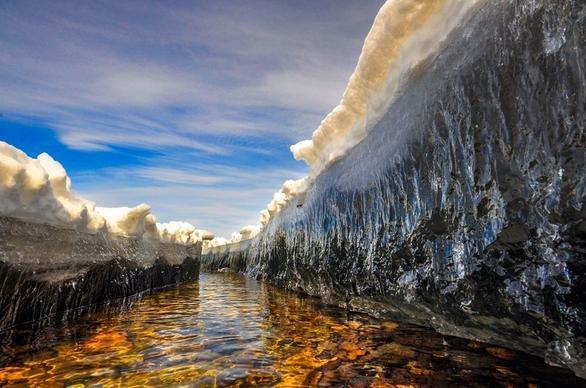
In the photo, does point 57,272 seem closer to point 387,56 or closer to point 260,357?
point 260,357

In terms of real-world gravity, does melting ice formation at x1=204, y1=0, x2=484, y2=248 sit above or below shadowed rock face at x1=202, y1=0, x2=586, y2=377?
above

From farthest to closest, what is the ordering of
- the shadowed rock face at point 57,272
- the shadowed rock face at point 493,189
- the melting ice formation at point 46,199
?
1. the shadowed rock face at point 57,272
2. the melting ice formation at point 46,199
3. the shadowed rock face at point 493,189

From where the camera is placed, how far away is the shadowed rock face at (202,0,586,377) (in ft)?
7.64

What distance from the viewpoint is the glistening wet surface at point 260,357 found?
236cm

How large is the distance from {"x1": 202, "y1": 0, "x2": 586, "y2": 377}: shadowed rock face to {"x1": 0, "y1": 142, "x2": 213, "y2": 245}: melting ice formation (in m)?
4.31

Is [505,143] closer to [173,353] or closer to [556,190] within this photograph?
[556,190]

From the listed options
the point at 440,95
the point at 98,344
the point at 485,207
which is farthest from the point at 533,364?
the point at 98,344

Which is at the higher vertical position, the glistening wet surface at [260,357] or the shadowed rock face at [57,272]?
the shadowed rock face at [57,272]

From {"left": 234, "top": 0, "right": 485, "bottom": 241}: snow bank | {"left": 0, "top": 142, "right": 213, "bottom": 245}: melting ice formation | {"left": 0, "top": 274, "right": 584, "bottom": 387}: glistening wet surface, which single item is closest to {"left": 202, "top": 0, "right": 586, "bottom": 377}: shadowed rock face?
{"left": 234, "top": 0, "right": 485, "bottom": 241}: snow bank

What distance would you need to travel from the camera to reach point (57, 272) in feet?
15.8

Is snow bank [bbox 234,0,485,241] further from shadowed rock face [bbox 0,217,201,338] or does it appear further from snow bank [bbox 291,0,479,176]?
shadowed rock face [bbox 0,217,201,338]

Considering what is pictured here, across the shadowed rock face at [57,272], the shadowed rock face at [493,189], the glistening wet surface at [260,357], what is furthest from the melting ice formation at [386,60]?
the shadowed rock face at [57,272]

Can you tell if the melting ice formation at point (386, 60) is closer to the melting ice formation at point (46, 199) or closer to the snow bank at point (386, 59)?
the snow bank at point (386, 59)

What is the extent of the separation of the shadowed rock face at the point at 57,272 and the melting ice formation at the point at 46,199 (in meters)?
0.15
